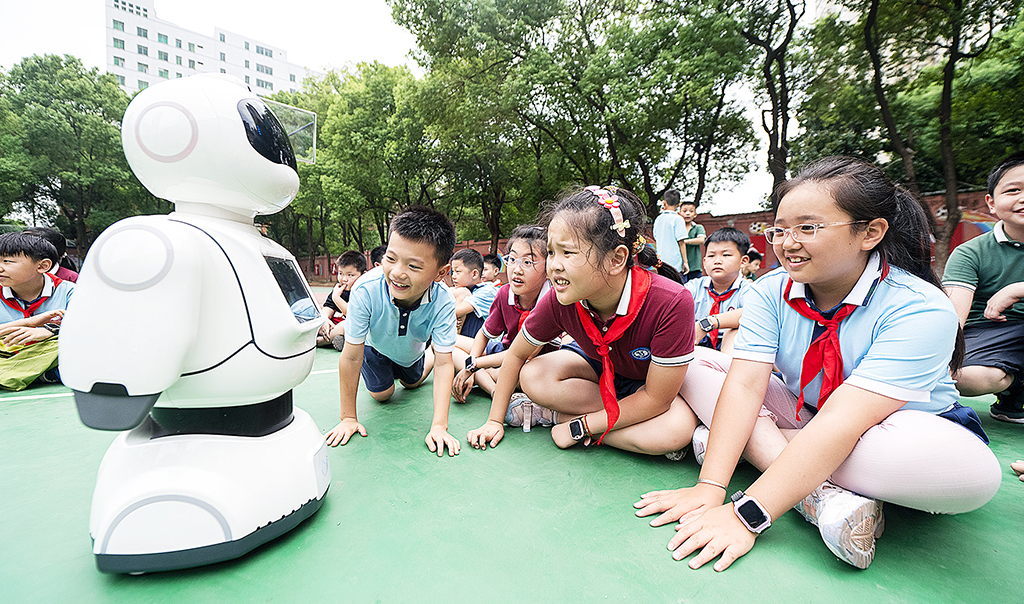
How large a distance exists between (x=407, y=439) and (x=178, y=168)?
127 cm

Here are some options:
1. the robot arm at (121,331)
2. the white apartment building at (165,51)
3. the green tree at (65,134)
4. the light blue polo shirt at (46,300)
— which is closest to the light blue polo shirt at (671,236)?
the robot arm at (121,331)

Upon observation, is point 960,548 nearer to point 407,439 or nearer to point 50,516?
point 407,439

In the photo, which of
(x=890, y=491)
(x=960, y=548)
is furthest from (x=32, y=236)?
(x=960, y=548)

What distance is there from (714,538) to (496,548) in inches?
21.7

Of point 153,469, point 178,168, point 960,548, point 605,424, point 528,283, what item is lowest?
point 960,548

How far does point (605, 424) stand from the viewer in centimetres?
170

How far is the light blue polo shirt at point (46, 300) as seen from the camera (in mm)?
2725

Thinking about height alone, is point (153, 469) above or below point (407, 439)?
above

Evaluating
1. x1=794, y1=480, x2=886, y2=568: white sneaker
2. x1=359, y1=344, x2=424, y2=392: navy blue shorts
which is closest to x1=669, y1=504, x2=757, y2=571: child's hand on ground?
x1=794, y1=480, x2=886, y2=568: white sneaker

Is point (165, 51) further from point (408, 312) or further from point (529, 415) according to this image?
point (529, 415)

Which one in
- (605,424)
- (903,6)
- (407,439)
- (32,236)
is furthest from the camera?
(903,6)

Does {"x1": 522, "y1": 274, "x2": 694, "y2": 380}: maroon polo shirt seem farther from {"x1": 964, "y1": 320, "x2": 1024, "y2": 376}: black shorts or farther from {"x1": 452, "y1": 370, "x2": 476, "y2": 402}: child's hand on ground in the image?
{"x1": 964, "y1": 320, "x2": 1024, "y2": 376}: black shorts

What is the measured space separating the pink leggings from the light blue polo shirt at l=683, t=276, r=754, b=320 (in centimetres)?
189

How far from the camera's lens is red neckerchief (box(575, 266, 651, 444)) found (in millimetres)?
1588
